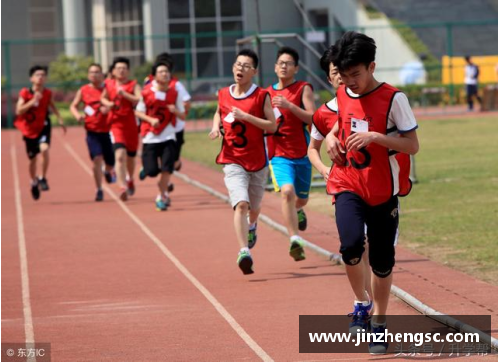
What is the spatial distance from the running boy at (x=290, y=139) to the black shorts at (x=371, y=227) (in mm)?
3742

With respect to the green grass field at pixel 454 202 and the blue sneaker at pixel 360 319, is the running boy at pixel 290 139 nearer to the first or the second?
the green grass field at pixel 454 202

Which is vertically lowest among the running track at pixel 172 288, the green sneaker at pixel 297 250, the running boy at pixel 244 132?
the running track at pixel 172 288

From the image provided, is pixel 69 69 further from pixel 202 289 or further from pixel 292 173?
pixel 202 289

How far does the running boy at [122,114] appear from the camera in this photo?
55.5ft

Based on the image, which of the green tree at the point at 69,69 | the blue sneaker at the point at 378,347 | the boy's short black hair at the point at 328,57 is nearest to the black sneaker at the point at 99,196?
the boy's short black hair at the point at 328,57

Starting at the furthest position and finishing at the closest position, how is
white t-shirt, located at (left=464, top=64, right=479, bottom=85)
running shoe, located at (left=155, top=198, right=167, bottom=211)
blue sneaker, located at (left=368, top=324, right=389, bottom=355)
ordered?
white t-shirt, located at (left=464, top=64, right=479, bottom=85), running shoe, located at (left=155, top=198, right=167, bottom=211), blue sneaker, located at (left=368, top=324, right=389, bottom=355)

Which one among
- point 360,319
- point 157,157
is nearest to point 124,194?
point 157,157

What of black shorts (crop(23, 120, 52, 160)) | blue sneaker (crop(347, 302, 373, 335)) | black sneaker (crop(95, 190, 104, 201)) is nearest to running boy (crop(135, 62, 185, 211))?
black sneaker (crop(95, 190, 104, 201))

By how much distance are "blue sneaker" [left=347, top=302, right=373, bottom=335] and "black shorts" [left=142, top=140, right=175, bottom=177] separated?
853 cm

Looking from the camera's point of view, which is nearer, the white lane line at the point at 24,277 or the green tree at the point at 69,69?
the white lane line at the point at 24,277

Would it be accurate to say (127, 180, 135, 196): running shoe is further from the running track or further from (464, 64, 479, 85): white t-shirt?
(464, 64, 479, 85): white t-shirt

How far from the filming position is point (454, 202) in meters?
15.6

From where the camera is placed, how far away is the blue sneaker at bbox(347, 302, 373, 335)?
25.0ft

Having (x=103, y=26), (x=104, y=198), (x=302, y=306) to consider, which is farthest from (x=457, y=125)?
(x=302, y=306)
